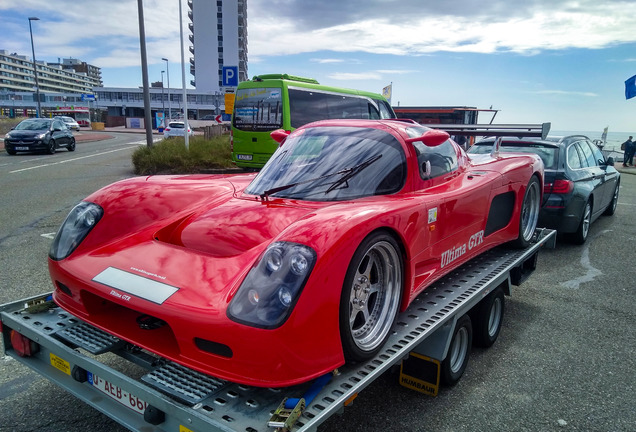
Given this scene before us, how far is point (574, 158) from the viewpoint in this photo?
679cm

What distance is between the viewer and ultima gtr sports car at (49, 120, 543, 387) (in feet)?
6.10

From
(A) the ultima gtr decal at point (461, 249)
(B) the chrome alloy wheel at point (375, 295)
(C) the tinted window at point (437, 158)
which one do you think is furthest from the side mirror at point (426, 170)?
(B) the chrome alloy wheel at point (375, 295)

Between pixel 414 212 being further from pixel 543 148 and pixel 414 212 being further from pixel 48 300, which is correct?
pixel 543 148

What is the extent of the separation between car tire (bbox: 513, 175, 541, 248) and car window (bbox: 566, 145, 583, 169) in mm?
2364

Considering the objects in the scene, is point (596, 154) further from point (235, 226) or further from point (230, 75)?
point (230, 75)

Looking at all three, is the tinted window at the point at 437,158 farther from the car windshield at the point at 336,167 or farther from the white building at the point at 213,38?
the white building at the point at 213,38

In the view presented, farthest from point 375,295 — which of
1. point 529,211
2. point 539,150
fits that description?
point 539,150

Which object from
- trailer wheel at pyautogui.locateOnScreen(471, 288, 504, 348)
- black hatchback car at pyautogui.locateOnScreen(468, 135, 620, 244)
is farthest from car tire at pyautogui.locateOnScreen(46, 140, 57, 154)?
trailer wheel at pyautogui.locateOnScreen(471, 288, 504, 348)

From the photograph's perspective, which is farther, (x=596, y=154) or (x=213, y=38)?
(x=213, y=38)

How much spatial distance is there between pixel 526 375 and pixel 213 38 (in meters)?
90.7

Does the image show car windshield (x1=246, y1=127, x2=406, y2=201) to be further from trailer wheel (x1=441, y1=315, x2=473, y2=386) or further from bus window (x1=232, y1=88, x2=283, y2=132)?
bus window (x1=232, y1=88, x2=283, y2=132)

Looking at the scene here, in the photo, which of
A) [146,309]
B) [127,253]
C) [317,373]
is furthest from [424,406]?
[127,253]

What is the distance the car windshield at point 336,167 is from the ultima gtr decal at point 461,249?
23.2 inches

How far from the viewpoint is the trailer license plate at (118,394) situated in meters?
1.92
